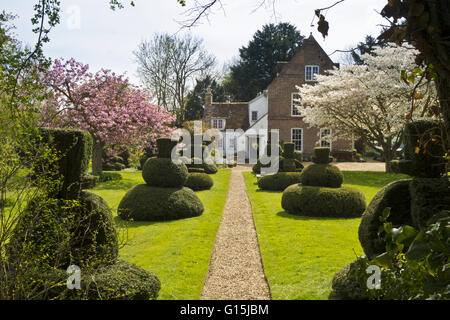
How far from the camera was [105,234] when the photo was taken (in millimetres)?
4660

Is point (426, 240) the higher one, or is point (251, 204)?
point (426, 240)

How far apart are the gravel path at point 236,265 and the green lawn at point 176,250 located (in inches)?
7.0

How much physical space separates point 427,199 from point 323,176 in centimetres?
747

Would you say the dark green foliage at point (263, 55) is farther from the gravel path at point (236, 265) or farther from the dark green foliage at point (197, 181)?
the gravel path at point (236, 265)

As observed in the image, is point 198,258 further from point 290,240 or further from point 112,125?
point 112,125

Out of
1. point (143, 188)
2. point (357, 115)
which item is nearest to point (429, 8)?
point (143, 188)

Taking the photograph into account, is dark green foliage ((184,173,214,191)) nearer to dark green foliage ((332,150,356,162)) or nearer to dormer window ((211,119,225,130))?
dark green foliage ((332,150,356,162))

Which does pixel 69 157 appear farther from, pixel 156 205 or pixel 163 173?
pixel 163 173

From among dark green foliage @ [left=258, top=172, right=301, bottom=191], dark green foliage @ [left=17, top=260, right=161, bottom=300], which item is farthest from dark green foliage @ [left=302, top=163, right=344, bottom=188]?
dark green foliage @ [left=17, top=260, right=161, bottom=300]

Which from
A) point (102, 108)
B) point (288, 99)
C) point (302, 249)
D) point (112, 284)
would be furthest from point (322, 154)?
point (288, 99)

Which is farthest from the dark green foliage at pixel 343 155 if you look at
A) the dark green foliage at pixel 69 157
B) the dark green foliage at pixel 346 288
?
the dark green foliage at pixel 69 157

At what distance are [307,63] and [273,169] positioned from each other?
17.2m

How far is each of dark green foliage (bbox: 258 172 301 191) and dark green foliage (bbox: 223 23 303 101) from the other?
96.1 feet

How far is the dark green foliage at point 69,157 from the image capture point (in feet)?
15.4
